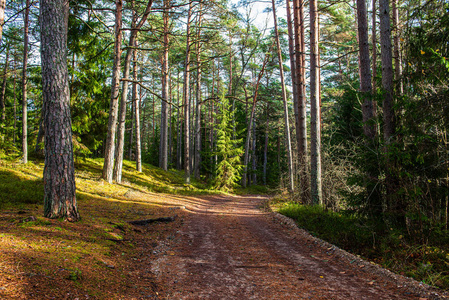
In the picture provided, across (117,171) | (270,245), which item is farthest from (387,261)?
(117,171)

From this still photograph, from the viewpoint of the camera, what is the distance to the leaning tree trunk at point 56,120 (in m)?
5.20

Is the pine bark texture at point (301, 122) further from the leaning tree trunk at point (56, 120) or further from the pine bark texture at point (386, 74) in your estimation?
the leaning tree trunk at point (56, 120)

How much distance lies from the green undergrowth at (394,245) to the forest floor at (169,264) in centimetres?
44

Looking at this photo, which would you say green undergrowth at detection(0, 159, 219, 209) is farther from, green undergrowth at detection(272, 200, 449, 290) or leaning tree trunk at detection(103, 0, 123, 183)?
green undergrowth at detection(272, 200, 449, 290)

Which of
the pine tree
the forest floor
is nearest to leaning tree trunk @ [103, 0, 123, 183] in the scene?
the forest floor

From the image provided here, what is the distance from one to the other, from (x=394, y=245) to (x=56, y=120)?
722 cm

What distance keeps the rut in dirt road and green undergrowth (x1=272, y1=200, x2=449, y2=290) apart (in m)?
0.58

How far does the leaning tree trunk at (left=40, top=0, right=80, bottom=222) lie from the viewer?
5195mm

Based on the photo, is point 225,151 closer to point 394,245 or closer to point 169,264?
point 394,245

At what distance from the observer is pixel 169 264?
175 inches

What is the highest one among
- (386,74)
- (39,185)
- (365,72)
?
(365,72)

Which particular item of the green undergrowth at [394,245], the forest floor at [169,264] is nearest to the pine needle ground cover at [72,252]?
the forest floor at [169,264]

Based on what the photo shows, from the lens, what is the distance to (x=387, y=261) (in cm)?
446

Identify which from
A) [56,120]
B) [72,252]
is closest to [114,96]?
[56,120]
